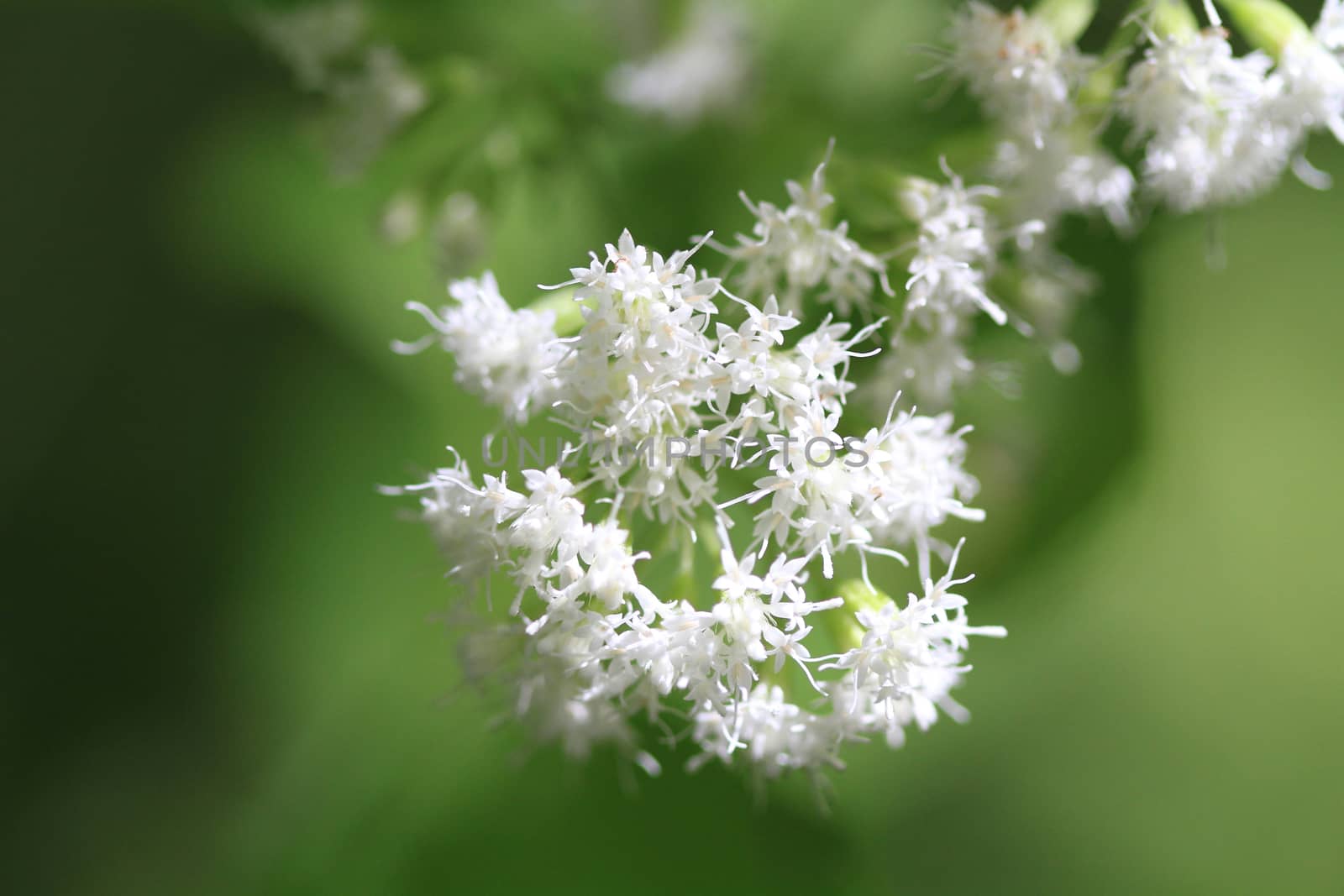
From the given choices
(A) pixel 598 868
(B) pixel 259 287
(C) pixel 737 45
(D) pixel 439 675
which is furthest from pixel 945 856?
(B) pixel 259 287

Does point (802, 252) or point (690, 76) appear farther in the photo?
point (690, 76)

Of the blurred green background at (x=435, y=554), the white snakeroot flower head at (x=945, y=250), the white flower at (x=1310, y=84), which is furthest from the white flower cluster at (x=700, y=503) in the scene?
the blurred green background at (x=435, y=554)

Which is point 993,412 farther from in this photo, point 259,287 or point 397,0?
point 259,287

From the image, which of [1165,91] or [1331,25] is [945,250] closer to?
[1165,91]

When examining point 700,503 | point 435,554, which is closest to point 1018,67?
point 700,503

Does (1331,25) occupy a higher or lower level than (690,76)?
lower

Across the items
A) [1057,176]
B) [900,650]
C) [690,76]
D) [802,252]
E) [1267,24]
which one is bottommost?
[900,650]
